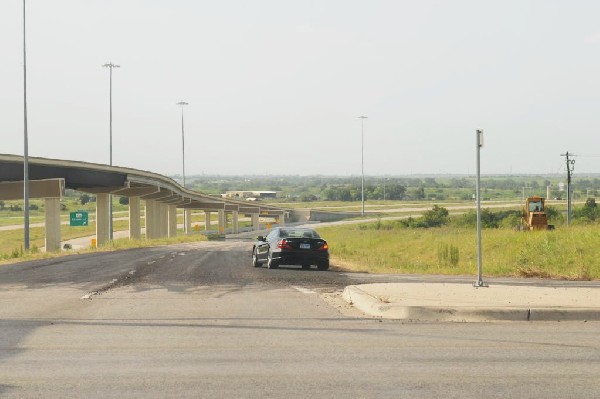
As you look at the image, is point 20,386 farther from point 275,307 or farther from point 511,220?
point 511,220

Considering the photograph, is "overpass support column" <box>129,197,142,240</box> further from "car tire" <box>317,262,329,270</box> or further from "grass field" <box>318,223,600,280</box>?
"car tire" <box>317,262,329,270</box>

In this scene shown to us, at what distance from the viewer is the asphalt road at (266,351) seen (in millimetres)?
8648

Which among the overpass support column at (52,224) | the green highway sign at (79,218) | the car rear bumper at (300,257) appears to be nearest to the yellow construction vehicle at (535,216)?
the overpass support column at (52,224)

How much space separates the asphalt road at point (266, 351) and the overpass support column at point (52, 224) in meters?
39.5

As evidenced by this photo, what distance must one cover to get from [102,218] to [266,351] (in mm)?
62962

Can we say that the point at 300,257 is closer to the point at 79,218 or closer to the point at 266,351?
the point at 266,351

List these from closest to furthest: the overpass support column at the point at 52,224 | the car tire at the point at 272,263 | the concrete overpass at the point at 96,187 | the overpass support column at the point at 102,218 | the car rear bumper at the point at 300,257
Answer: the car rear bumper at the point at 300,257, the car tire at the point at 272,263, the concrete overpass at the point at 96,187, the overpass support column at the point at 52,224, the overpass support column at the point at 102,218

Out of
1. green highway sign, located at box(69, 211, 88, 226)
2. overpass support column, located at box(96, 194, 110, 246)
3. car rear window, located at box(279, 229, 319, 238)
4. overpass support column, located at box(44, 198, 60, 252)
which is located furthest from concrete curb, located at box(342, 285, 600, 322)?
green highway sign, located at box(69, 211, 88, 226)

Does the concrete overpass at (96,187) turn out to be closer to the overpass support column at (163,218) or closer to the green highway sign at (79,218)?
the overpass support column at (163,218)

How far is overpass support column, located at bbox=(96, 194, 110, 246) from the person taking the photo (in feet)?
236

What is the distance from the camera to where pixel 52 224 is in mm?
57531

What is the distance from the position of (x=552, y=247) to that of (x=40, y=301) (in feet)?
75.1

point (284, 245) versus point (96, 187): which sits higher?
point (96, 187)

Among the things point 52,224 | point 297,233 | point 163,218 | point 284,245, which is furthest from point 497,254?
point 163,218
